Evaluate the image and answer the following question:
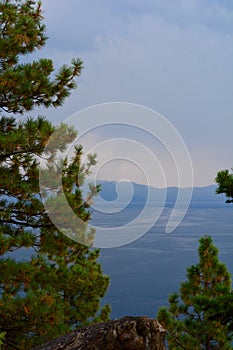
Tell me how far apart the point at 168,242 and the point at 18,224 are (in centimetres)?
16827

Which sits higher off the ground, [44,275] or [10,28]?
[10,28]

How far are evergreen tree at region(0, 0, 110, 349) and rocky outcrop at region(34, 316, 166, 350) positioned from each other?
2930mm

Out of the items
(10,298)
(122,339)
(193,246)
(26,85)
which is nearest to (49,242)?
(10,298)

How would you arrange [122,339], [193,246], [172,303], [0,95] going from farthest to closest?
[193,246], [172,303], [0,95], [122,339]

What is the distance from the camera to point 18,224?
8734 mm

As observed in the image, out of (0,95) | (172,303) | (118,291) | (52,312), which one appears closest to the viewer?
(52,312)

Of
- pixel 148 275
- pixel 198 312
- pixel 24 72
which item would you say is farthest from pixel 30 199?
pixel 148 275

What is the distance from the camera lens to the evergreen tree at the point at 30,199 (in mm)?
7422

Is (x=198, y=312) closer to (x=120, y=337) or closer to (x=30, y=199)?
(x=30, y=199)

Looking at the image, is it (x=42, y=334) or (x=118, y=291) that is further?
(x=118, y=291)

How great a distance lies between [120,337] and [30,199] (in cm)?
446

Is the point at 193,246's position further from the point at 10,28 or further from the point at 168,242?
the point at 10,28

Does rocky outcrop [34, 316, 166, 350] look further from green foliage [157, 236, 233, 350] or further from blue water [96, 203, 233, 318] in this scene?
blue water [96, 203, 233, 318]

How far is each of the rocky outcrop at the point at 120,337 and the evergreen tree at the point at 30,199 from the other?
2.93m
